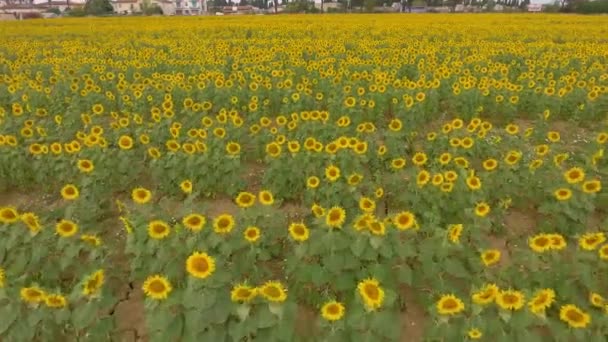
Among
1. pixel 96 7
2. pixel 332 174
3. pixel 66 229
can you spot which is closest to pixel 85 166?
pixel 66 229

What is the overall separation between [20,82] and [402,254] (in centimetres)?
1027

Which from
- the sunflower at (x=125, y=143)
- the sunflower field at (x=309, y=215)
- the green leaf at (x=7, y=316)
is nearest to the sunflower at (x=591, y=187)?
the sunflower field at (x=309, y=215)

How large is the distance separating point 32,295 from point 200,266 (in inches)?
47.2

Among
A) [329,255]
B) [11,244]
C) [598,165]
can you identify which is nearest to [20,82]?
[11,244]

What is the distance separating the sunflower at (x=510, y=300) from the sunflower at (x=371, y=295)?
787mm

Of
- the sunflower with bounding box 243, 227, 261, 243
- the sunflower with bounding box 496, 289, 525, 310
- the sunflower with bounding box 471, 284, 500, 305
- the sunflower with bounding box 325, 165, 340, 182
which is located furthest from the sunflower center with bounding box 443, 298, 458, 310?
the sunflower with bounding box 325, 165, 340, 182

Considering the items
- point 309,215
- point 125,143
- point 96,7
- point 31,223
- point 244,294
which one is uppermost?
point 96,7

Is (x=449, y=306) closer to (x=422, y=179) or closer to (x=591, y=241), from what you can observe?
(x=591, y=241)

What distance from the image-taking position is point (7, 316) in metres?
2.91

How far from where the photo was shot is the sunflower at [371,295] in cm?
273

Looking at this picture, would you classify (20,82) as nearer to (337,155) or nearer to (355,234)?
(337,155)

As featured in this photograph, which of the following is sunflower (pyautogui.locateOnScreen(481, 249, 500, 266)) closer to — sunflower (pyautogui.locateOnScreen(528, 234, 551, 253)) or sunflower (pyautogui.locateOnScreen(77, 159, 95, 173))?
sunflower (pyautogui.locateOnScreen(528, 234, 551, 253))

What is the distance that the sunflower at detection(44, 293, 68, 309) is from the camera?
290 centimetres

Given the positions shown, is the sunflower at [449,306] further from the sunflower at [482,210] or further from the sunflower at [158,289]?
the sunflower at [158,289]
